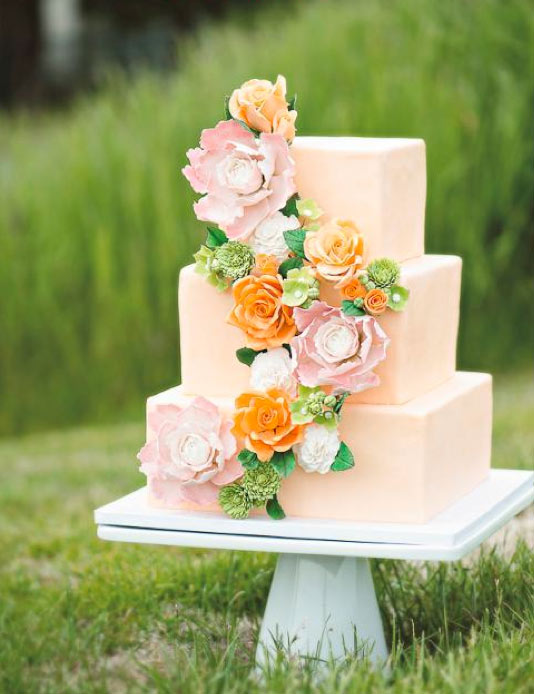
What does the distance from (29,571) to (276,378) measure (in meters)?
2.06

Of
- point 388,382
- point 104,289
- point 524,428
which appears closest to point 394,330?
point 388,382

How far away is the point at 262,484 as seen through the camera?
3.05m

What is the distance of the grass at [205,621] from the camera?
2975 millimetres

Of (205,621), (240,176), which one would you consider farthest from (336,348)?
(205,621)

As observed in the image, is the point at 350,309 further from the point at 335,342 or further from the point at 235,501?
the point at 235,501

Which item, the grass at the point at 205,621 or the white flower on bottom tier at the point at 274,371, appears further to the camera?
the white flower on bottom tier at the point at 274,371

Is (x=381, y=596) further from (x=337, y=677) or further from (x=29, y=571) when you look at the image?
(x=29, y=571)

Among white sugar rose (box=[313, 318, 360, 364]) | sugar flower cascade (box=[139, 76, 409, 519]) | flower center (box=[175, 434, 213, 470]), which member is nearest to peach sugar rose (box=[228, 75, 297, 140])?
sugar flower cascade (box=[139, 76, 409, 519])

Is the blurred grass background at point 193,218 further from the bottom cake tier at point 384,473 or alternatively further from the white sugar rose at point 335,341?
the white sugar rose at point 335,341

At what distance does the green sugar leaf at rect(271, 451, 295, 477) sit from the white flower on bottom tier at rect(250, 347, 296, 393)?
0.15 metres

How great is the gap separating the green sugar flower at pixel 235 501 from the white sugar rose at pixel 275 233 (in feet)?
1.77

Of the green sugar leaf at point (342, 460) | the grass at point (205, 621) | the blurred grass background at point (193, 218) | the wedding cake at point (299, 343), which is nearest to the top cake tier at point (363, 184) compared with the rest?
the wedding cake at point (299, 343)

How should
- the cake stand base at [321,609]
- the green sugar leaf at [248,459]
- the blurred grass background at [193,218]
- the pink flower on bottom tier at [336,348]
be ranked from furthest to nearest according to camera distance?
the blurred grass background at [193,218]
the cake stand base at [321,609]
the green sugar leaf at [248,459]
the pink flower on bottom tier at [336,348]

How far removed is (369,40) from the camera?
863cm
